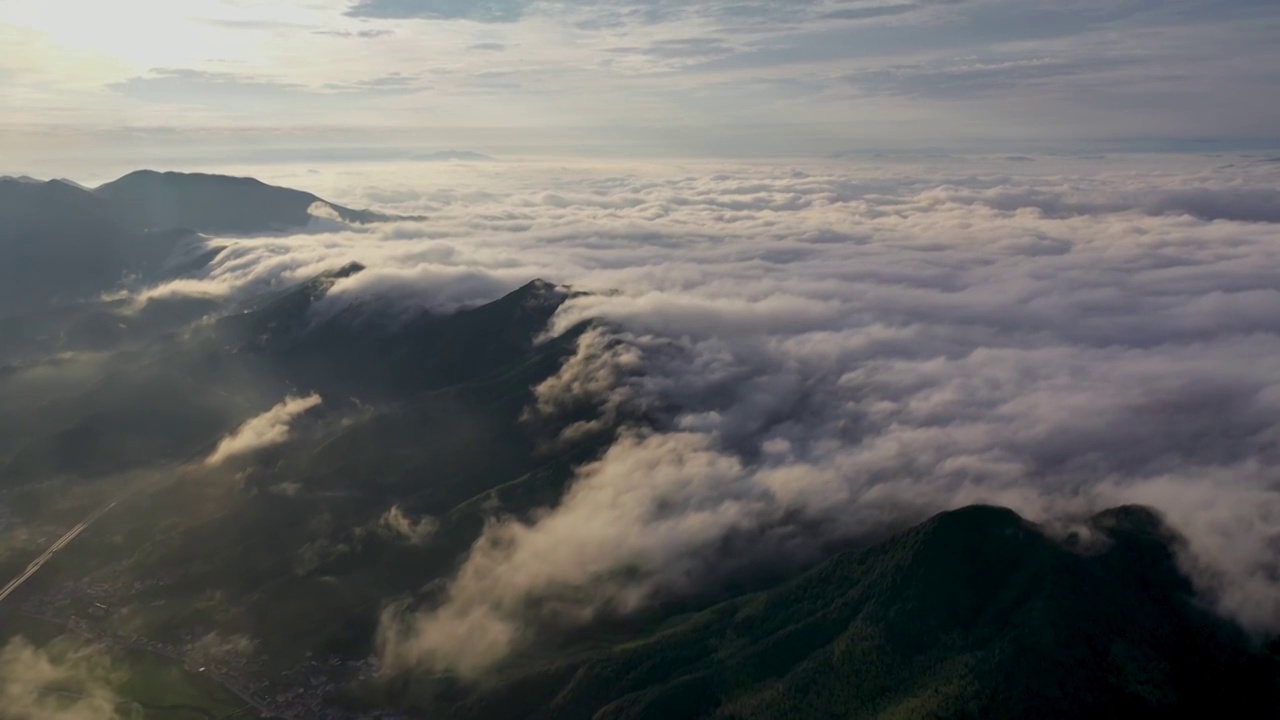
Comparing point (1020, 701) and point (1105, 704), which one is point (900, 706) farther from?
point (1105, 704)

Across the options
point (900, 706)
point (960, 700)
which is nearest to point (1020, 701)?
point (960, 700)

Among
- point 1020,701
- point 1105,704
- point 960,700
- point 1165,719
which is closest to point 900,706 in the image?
point 960,700

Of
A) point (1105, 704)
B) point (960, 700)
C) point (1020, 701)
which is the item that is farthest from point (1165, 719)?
point (960, 700)

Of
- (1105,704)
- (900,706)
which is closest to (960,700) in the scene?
(900,706)

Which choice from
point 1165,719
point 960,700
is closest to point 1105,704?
point 1165,719

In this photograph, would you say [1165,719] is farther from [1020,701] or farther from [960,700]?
[960,700]

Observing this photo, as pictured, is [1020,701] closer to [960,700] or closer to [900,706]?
[960,700]
